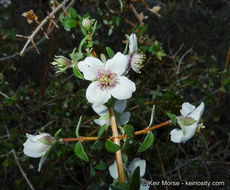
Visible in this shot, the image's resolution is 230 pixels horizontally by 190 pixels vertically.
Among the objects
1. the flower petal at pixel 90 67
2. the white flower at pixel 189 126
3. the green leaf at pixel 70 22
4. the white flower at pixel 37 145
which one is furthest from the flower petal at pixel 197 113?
the green leaf at pixel 70 22

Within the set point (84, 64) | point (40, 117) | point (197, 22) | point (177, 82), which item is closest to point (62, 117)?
point (40, 117)

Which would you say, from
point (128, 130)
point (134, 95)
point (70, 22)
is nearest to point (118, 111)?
point (128, 130)

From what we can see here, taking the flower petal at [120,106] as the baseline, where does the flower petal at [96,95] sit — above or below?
above

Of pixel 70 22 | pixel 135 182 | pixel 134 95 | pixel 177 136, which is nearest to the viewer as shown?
pixel 135 182

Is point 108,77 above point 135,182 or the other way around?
above

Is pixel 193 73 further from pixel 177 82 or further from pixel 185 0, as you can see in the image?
pixel 185 0

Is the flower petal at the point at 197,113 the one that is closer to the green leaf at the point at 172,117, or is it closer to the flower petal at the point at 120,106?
the green leaf at the point at 172,117

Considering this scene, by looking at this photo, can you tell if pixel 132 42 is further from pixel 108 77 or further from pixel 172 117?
pixel 172 117
